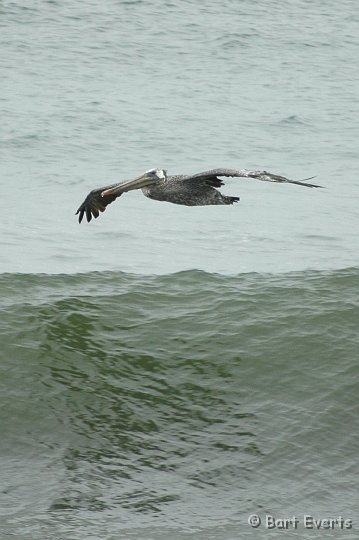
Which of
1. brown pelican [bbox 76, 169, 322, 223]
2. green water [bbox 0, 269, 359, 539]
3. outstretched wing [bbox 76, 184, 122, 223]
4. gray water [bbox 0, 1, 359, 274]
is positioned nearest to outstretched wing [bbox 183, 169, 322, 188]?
brown pelican [bbox 76, 169, 322, 223]

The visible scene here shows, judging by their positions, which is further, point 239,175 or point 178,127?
point 178,127

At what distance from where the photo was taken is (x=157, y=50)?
92.5 ft

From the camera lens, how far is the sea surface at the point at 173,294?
8.86 m

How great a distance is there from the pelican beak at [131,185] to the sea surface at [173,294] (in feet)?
5.73

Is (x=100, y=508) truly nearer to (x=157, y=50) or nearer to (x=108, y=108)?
(x=108, y=108)

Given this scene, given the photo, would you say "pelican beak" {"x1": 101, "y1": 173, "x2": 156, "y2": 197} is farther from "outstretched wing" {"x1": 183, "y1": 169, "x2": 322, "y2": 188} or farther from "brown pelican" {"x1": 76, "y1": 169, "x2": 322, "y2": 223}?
"outstretched wing" {"x1": 183, "y1": 169, "x2": 322, "y2": 188}

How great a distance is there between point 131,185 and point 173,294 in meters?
2.30

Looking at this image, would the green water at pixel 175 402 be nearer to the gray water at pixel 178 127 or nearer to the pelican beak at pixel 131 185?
the gray water at pixel 178 127

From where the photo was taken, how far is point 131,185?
12023 millimetres

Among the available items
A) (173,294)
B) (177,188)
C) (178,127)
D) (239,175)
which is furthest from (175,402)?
(178,127)

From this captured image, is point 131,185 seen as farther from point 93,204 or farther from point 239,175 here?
point 239,175

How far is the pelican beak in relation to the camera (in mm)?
11906

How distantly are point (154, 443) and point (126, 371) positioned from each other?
5.57 ft

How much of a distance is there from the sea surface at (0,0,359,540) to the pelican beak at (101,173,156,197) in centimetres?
175
